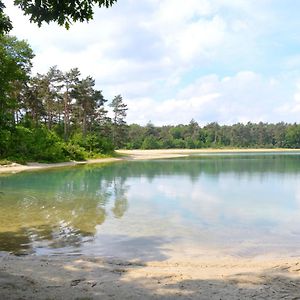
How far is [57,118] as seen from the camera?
255 ft

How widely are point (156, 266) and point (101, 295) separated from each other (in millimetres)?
2921

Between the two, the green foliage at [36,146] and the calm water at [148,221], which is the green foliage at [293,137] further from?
the calm water at [148,221]

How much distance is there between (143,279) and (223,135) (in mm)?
142969

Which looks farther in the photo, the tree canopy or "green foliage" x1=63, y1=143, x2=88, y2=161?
"green foliage" x1=63, y1=143, x2=88, y2=161

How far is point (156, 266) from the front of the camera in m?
8.51

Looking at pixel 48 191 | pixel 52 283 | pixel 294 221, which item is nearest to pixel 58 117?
pixel 48 191

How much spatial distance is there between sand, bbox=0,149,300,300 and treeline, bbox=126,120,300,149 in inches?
4758

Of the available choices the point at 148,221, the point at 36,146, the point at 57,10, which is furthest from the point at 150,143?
the point at 57,10

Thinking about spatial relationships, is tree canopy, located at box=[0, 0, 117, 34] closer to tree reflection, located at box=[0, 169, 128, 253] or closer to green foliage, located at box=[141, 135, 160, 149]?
tree reflection, located at box=[0, 169, 128, 253]

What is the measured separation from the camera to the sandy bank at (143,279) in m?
5.84

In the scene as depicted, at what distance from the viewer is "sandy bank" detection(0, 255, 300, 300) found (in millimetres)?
5844

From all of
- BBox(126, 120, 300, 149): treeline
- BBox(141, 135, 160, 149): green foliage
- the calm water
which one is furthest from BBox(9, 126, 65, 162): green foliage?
BBox(126, 120, 300, 149): treeline

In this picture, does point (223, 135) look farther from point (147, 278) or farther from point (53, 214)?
point (147, 278)

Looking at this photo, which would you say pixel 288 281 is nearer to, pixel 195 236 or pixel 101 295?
pixel 101 295
